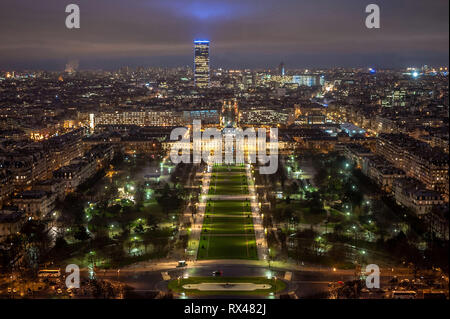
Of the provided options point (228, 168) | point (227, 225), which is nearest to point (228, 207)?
point (227, 225)

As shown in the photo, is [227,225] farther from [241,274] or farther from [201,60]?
[201,60]

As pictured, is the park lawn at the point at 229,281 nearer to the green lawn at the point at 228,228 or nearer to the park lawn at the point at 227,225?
the green lawn at the point at 228,228

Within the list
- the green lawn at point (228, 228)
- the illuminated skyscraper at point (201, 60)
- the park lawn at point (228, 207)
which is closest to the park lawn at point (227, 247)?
the green lawn at point (228, 228)

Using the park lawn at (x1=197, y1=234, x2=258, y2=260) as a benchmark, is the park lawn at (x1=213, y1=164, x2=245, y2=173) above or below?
above

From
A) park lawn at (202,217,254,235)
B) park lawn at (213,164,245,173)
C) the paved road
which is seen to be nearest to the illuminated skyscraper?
park lawn at (213,164,245,173)

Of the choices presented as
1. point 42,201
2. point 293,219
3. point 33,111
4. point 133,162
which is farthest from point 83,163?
point 33,111

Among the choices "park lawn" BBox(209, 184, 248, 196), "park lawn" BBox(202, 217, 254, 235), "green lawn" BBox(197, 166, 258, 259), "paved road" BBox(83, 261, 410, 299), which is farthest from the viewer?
"park lawn" BBox(209, 184, 248, 196)

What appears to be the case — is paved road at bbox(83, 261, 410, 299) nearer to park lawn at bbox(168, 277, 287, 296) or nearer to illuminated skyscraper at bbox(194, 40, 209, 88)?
park lawn at bbox(168, 277, 287, 296)
